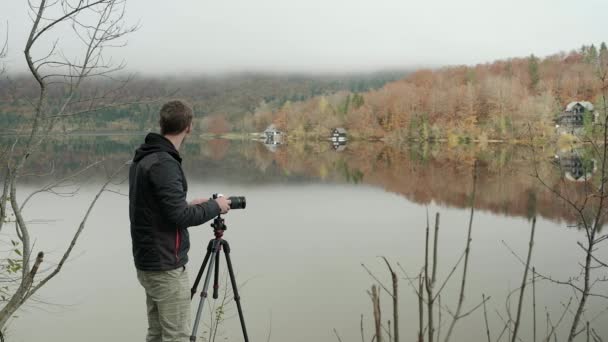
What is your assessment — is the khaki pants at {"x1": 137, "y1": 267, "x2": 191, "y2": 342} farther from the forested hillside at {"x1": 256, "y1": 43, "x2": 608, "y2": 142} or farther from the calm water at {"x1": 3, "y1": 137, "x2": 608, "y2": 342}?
the forested hillside at {"x1": 256, "y1": 43, "x2": 608, "y2": 142}

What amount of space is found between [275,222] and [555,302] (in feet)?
26.8

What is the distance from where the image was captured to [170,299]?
8.73ft

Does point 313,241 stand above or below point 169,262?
below

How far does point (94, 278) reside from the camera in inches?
362

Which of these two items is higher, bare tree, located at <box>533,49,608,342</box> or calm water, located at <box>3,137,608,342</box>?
bare tree, located at <box>533,49,608,342</box>

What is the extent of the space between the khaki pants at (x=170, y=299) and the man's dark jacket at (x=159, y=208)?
0.06 m

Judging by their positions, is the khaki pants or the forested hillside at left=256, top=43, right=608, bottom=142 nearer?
the khaki pants

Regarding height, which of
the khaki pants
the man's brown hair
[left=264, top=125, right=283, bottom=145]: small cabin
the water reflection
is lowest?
[left=264, top=125, right=283, bottom=145]: small cabin

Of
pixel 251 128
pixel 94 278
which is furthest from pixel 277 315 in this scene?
pixel 251 128

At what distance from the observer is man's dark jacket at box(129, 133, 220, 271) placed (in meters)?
2.51

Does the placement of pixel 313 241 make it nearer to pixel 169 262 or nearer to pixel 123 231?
pixel 123 231

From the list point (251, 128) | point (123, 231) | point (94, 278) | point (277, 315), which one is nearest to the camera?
point (277, 315)

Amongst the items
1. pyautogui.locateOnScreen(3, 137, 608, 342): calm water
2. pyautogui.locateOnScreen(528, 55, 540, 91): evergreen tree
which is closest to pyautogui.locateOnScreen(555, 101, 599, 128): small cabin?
pyautogui.locateOnScreen(3, 137, 608, 342): calm water

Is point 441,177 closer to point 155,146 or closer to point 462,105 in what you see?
point 155,146
